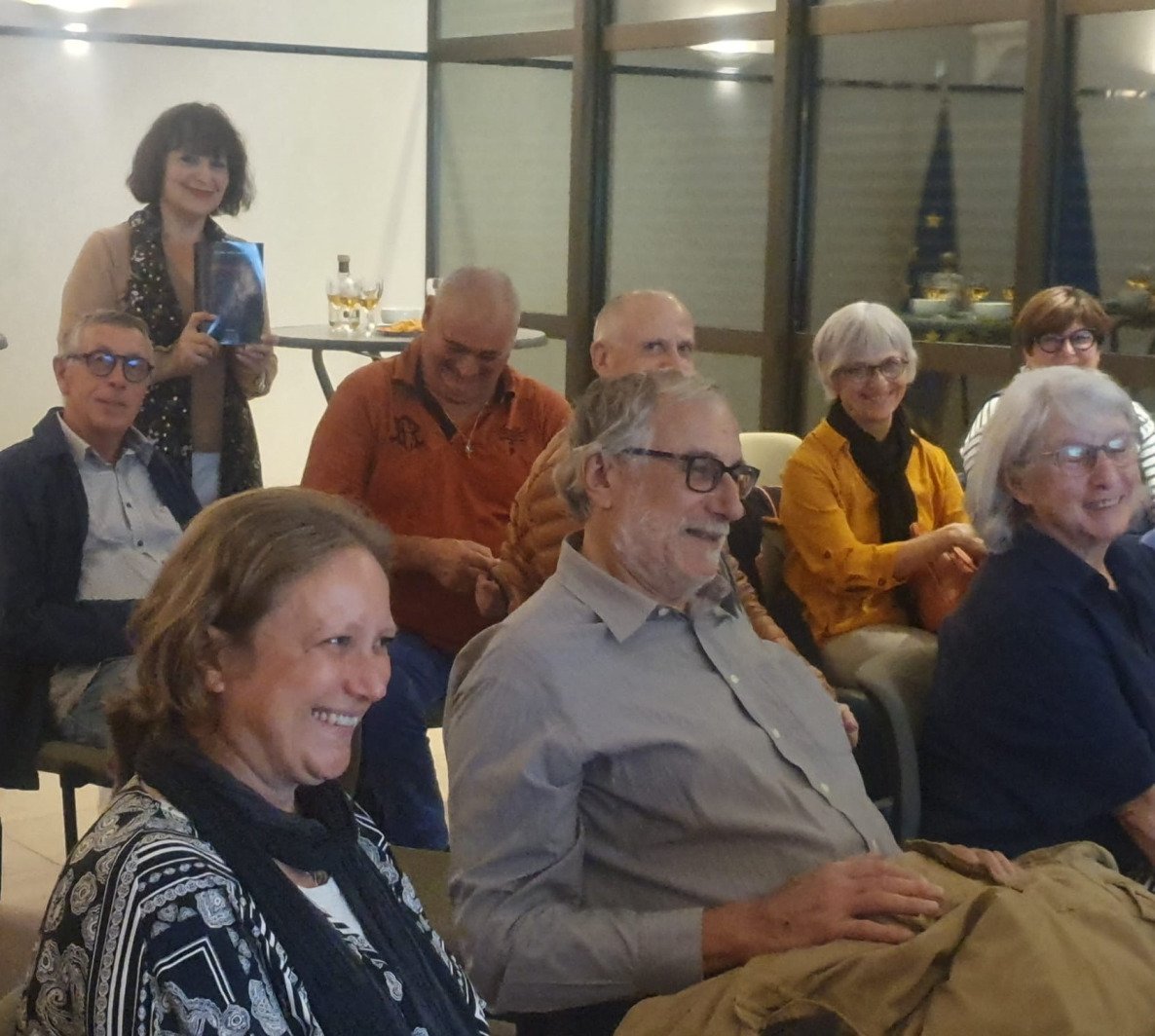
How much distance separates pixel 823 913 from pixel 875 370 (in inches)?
80.2

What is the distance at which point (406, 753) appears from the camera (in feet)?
10.0

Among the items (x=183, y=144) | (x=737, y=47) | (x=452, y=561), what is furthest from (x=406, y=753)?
(x=737, y=47)

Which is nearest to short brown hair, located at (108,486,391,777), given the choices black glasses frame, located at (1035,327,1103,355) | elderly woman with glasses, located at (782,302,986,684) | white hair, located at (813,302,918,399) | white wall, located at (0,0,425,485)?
elderly woman with glasses, located at (782,302,986,684)

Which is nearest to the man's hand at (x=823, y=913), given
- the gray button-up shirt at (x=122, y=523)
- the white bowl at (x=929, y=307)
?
the gray button-up shirt at (x=122, y=523)

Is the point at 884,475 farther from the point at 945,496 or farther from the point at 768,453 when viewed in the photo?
the point at 768,453

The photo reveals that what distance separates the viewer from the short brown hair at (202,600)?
4.26ft

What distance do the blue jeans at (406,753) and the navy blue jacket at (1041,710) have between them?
3.73ft

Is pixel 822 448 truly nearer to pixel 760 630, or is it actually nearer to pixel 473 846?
pixel 760 630

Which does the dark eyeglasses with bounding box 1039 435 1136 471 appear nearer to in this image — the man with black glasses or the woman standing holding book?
the man with black glasses

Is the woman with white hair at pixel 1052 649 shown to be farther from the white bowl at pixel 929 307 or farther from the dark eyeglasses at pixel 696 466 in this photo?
the white bowl at pixel 929 307

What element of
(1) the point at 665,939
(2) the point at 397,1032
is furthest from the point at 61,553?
(2) the point at 397,1032

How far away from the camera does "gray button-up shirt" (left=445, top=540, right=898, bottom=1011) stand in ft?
5.53

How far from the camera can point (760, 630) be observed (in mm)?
2846

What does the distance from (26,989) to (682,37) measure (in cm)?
523
